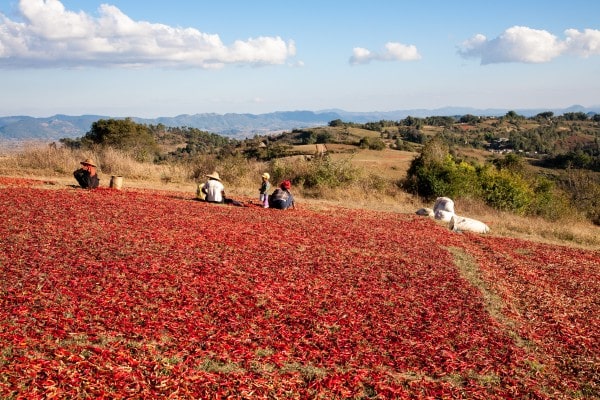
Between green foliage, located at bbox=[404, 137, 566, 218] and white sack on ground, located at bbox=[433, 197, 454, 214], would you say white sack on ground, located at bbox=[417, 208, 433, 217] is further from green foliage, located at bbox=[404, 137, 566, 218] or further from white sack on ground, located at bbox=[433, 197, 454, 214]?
green foliage, located at bbox=[404, 137, 566, 218]

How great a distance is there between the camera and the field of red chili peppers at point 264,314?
7.00 metres

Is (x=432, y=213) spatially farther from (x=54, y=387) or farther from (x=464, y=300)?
(x=54, y=387)

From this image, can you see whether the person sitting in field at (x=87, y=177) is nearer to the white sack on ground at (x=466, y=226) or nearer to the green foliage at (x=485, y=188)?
the white sack on ground at (x=466, y=226)

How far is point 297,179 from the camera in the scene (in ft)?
115

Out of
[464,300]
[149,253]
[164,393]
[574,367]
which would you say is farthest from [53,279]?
[574,367]

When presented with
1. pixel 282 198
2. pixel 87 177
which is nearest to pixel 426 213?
pixel 282 198

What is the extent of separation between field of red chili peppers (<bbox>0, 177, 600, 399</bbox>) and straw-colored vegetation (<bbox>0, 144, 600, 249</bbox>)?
9.52m

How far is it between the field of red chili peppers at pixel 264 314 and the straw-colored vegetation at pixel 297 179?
9.52m

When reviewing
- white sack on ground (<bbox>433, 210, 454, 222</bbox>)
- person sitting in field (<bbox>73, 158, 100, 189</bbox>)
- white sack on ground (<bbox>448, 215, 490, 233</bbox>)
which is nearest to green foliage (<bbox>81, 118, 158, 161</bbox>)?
person sitting in field (<bbox>73, 158, 100, 189</bbox>)

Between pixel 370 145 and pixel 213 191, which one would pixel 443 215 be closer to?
pixel 213 191

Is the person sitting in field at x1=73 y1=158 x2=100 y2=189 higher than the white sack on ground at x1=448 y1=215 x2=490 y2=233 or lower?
higher

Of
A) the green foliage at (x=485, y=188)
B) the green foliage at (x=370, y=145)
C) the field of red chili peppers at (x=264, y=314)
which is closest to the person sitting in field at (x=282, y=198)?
the field of red chili peppers at (x=264, y=314)

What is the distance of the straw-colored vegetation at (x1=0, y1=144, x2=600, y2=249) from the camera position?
26.2 meters

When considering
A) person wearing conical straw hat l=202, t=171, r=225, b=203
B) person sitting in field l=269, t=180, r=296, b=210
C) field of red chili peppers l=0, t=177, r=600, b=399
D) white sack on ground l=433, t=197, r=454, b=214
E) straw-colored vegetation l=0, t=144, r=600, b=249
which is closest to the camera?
field of red chili peppers l=0, t=177, r=600, b=399
